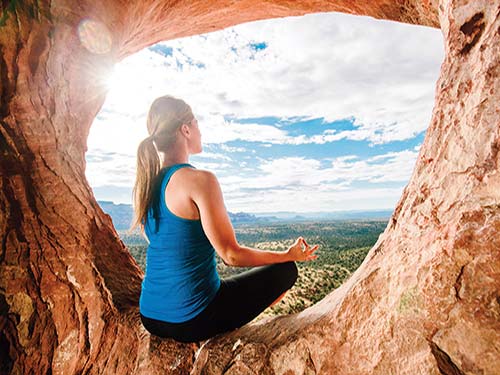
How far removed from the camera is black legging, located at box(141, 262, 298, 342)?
9.20ft

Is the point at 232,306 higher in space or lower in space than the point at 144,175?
lower

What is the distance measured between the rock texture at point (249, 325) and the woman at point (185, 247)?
0.37 m

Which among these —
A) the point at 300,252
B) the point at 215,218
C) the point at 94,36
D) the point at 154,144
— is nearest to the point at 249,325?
the point at 300,252

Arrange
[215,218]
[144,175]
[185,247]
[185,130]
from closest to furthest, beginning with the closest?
[215,218] → [185,247] → [144,175] → [185,130]

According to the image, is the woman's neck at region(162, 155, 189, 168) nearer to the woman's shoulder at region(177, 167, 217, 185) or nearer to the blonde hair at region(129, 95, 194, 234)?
the blonde hair at region(129, 95, 194, 234)

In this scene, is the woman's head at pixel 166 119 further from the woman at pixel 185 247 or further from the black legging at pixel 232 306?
the black legging at pixel 232 306

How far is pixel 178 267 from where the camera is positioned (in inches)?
107

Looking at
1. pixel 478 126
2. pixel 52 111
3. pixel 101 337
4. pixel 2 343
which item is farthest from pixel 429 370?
pixel 52 111

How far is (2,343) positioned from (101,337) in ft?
3.18

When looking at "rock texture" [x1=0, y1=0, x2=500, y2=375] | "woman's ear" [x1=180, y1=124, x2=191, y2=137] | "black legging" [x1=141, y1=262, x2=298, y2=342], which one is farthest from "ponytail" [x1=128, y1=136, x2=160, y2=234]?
"rock texture" [x1=0, y1=0, x2=500, y2=375]

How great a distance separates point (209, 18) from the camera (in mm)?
6148

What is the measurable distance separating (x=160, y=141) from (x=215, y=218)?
3.49ft

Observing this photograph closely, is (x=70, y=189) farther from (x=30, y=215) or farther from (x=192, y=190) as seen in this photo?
(x=192, y=190)

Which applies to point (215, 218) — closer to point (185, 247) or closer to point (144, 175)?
point (185, 247)
